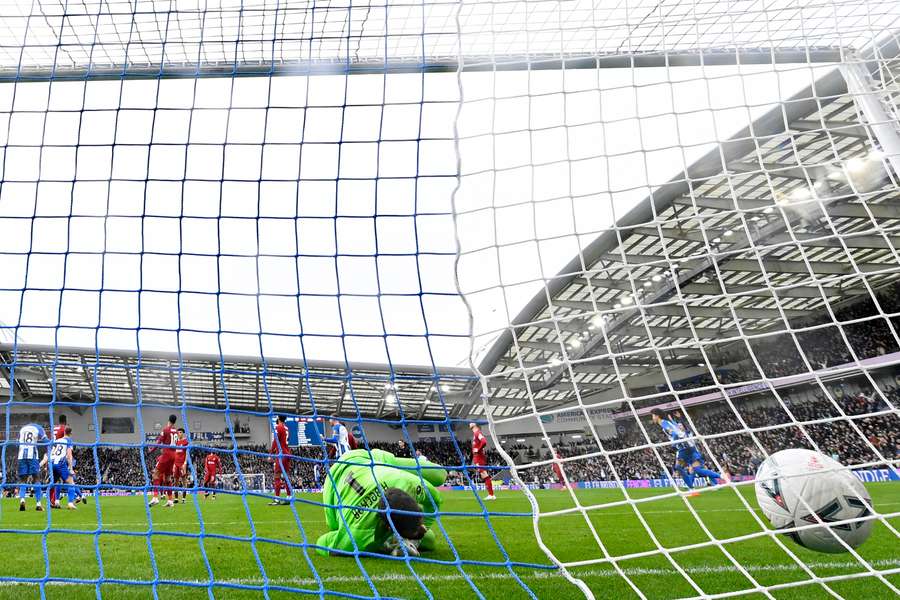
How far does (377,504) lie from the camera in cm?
334

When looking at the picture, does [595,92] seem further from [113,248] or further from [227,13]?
[113,248]

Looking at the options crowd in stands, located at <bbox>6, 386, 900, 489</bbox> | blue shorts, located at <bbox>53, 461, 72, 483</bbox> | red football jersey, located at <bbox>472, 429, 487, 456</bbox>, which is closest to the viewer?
blue shorts, located at <bbox>53, 461, 72, 483</bbox>

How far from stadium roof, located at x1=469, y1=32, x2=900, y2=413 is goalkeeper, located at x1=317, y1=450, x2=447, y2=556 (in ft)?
2.64

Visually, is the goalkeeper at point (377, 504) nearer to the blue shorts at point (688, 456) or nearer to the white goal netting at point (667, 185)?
the white goal netting at point (667, 185)

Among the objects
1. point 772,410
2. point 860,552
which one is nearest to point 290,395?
point 860,552

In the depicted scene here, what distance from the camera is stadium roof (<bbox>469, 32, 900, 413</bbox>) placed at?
10.9ft

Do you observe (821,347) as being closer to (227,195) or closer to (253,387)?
(253,387)

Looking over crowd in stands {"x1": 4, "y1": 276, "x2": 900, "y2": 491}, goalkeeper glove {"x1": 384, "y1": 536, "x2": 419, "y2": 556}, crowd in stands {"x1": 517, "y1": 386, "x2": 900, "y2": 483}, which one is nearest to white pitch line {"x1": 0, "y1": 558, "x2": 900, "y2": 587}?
goalkeeper glove {"x1": 384, "y1": 536, "x2": 419, "y2": 556}

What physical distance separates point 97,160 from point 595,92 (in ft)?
9.62

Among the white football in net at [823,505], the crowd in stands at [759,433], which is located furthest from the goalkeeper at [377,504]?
the crowd in stands at [759,433]

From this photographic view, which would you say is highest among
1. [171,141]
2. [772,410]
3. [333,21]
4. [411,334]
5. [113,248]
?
[333,21]

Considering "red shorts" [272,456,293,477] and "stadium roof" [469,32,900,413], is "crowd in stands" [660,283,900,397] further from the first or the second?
"red shorts" [272,456,293,477]

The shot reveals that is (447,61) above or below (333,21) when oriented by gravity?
below

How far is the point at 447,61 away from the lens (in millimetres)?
3520
